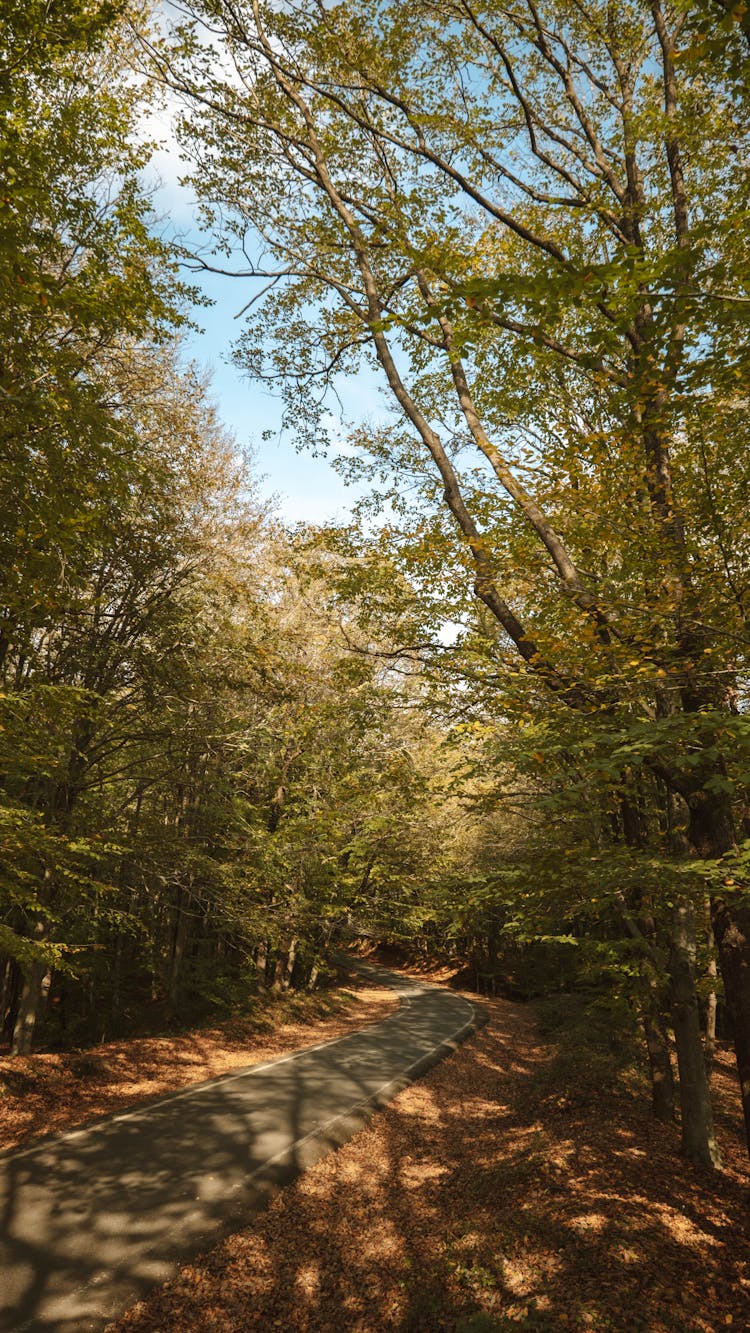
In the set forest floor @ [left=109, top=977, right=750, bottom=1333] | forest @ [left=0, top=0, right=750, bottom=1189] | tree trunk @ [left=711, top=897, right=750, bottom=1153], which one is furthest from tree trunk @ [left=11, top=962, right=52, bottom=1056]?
tree trunk @ [left=711, top=897, right=750, bottom=1153]

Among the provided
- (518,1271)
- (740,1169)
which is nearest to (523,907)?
(518,1271)

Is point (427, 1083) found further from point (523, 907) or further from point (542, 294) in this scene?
point (542, 294)

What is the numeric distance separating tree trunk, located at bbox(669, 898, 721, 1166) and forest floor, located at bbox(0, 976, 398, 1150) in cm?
821

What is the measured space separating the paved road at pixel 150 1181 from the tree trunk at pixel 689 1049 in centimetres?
497

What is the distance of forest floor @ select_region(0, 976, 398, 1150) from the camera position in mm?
9102

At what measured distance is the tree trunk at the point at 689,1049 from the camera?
859 centimetres

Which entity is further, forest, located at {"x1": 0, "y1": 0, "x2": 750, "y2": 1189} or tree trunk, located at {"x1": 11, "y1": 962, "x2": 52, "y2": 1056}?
tree trunk, located at {"x1": 11, "y1": 962, "x2": 52, "y2": 1056}

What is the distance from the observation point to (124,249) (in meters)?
8.82

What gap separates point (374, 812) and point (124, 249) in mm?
13663

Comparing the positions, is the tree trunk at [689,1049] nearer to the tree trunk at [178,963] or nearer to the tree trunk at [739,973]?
the tree trunk at [739,973]

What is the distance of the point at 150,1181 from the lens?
7.24 metres

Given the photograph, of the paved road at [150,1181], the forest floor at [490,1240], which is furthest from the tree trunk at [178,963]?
the forest floor at [490,1240]

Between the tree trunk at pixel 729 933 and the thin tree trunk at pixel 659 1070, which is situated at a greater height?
the tree trunk at pixel 729 933

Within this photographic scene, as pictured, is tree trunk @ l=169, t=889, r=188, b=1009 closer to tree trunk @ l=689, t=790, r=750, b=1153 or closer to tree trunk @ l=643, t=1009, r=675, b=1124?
tree trunk @ l=643, t=1009, r=675, b=1124
